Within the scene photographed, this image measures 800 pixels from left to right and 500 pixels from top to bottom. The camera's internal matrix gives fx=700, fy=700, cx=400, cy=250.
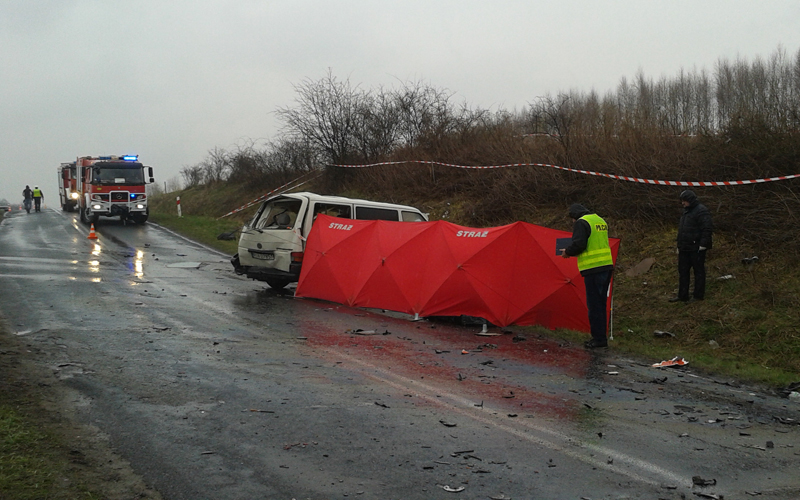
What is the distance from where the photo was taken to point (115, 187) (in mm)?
29172

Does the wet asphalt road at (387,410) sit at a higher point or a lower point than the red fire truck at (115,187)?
lower

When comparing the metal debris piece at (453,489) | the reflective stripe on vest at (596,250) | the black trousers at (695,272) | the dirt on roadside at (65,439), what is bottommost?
the metal debris piece at (453,489)

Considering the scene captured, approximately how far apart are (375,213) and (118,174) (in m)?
18.9

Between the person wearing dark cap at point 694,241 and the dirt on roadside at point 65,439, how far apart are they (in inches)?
347

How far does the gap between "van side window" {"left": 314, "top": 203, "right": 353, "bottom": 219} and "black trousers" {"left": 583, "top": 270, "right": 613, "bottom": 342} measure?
573 cm

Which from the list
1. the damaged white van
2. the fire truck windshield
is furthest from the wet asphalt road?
the fire truck windshield

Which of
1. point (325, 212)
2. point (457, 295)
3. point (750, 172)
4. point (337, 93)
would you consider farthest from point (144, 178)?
point (750, 172)

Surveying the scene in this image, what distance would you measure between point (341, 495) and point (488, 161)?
1767 cm

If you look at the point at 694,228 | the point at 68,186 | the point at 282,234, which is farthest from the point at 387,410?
the point at 68,186

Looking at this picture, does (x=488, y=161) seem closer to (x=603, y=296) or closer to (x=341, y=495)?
(x=603, y=296)

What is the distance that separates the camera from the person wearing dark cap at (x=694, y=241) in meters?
10.6

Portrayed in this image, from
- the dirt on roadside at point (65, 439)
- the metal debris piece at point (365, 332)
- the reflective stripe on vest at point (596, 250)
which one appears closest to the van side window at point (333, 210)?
the metal debris piece at point (365, 332)

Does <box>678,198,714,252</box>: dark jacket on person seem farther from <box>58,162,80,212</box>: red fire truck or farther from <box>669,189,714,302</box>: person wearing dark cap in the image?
→ <box>58,162,80,212</box>: red fire truck

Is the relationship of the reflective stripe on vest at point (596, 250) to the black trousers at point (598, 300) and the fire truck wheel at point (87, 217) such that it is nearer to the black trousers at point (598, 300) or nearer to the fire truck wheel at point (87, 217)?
the black trousers at point (598, 300)
